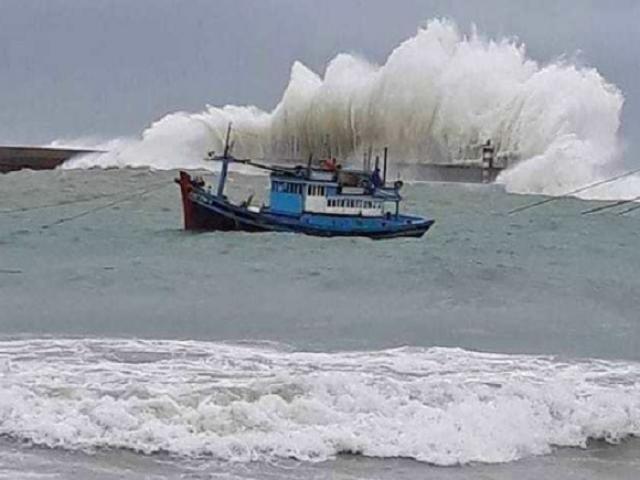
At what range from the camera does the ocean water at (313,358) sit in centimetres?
888

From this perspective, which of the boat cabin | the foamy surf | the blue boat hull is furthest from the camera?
the boat cabin

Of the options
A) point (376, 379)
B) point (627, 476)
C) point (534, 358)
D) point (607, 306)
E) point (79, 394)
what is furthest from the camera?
point (607, 306)

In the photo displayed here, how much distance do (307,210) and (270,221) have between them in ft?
3.50

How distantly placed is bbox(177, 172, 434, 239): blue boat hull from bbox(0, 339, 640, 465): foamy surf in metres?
22.3

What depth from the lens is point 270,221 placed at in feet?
116

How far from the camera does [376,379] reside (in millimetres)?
11516

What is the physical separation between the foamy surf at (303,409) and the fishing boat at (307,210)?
22.4 m

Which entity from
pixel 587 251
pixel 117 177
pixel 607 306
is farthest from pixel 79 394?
pixel 117 177

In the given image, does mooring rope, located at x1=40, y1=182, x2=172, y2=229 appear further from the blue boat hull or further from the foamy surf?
the foamy surf

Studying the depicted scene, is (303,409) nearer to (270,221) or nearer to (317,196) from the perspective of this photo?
(270,221)

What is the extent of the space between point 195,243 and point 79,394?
74.2 ft

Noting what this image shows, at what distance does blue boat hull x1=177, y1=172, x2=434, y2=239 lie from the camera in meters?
35.0

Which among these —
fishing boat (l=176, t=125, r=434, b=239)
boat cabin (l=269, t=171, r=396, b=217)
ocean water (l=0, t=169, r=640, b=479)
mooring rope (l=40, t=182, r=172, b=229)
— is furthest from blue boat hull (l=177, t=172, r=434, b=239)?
mooring rope (l=40, t=182, r=172, b=229)

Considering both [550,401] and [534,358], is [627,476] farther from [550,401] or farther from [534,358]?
[534,358]
